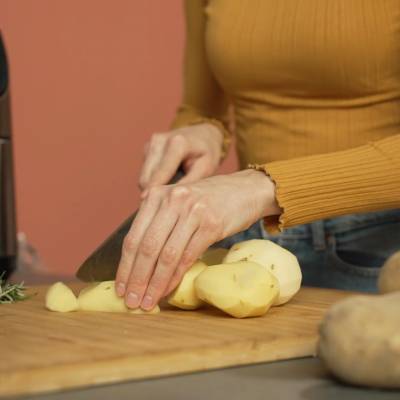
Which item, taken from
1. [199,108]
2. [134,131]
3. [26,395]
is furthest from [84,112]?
[26,395]

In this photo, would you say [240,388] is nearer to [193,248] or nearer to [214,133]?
[193,248]

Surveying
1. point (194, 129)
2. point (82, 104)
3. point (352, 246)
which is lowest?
point (82, 104)

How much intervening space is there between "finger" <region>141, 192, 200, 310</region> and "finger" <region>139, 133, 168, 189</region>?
0.28 m

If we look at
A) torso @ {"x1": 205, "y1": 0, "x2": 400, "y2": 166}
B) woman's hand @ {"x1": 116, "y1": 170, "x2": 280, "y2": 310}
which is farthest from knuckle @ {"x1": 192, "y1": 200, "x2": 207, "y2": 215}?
torso @ {"x1": 205, "y1": 0, "x2": 400, "y2": 166}

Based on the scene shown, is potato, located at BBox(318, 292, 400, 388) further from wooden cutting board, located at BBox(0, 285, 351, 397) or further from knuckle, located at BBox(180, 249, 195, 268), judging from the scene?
knuckle, located at BBox(180, 249, 195, 268)

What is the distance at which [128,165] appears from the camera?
8.91 ft

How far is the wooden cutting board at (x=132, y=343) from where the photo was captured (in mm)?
736

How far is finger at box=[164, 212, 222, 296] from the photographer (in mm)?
1040

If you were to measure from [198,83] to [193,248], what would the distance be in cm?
66

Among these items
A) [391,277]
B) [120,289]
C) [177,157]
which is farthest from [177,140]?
[391,277]

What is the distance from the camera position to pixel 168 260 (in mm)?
1029

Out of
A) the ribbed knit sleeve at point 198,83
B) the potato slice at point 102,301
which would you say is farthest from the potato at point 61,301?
the ribbed knit sleeve at point 198,83

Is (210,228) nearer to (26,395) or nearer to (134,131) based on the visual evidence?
(26,395)

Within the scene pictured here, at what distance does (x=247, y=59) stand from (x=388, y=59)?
0.21m
